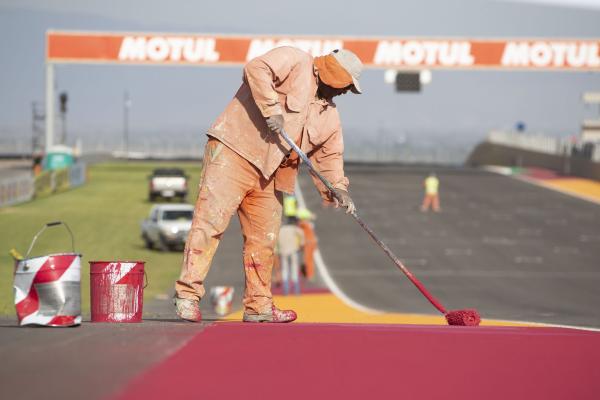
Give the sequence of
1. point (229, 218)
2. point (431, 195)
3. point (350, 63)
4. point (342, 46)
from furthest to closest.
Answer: point (342, 46), point (431, 195), point (350, 63), point (229, 218)

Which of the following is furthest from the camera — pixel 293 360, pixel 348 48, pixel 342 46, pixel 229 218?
pixel 348 48

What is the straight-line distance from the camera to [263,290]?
9.05 metres

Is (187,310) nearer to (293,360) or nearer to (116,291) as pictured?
(116,291)

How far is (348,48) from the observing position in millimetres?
72812

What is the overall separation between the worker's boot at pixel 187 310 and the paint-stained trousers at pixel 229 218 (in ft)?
0.21

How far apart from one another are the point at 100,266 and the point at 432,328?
7.81ft

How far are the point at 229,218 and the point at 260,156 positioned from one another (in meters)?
0.45

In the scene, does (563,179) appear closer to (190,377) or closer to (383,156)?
(383,156)

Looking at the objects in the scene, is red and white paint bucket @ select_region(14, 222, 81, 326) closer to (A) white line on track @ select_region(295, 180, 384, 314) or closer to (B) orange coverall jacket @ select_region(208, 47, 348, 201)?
(B) orange coverall jacket @ select_region(208, 47, 348, 201)

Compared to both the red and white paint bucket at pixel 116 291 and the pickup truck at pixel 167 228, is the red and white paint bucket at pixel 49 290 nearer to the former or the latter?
the red and white paint bucket at pixel 116 291

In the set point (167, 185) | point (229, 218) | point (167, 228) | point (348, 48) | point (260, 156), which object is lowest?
point (167, 185)

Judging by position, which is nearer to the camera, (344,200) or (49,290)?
(49,290)

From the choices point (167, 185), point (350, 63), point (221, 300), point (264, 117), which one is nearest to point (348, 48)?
point (167, 185)

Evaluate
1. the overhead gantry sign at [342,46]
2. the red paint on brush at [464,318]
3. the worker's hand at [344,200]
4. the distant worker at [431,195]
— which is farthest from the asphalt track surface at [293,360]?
the overhead gantry sign at [342,46]
